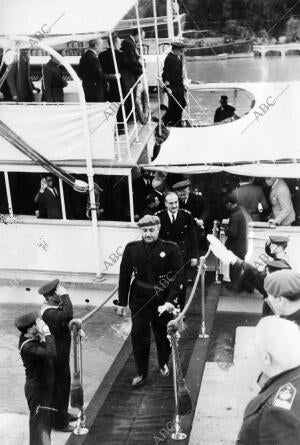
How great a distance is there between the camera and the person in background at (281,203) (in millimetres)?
8945

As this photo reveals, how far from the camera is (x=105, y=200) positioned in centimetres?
994

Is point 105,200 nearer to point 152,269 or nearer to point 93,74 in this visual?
point 93,74

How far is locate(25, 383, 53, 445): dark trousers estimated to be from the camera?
5.52m

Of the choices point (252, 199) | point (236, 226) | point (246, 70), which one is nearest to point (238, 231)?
point (236, 226)

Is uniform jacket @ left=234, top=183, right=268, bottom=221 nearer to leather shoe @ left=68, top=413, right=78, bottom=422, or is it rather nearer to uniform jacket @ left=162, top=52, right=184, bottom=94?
uniform jacket @ left=162, top=52, right=184, bottom=94

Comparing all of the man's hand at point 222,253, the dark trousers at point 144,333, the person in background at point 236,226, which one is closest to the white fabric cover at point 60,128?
the person in background at point 236,226

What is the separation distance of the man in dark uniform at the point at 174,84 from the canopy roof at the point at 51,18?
266 cm

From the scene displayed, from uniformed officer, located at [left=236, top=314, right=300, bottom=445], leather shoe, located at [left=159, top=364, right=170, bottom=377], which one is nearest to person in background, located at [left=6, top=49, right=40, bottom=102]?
leather shoe, located at [left=159, top=364, right=170, bottom=377]

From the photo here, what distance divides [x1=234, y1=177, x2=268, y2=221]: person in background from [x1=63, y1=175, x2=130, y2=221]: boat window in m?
1.76

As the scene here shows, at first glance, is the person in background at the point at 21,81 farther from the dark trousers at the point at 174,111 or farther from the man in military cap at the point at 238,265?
the man in military cap at the point at 238,265

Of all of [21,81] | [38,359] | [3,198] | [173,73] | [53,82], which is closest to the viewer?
[38,359]

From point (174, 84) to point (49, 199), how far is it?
11.9 feet

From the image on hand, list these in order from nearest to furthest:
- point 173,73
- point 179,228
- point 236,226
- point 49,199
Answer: point 179,228 < point 236,226 < point 49,199 < point 173,73

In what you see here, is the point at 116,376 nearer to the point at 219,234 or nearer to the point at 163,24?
the point at 219,234
